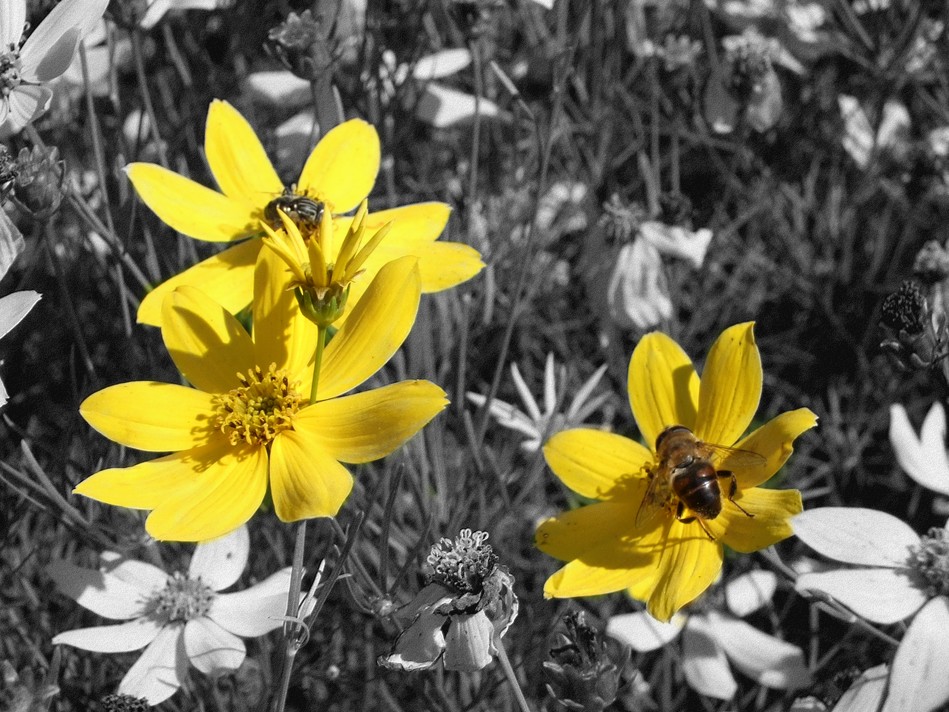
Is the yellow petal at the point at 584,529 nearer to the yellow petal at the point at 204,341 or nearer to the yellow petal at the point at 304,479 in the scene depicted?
the yellow petal at the point at 304,479

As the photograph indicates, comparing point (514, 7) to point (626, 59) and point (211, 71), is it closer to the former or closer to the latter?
point (626, 59)

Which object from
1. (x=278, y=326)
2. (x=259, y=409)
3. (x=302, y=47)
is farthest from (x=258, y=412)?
(x=302, y=47)

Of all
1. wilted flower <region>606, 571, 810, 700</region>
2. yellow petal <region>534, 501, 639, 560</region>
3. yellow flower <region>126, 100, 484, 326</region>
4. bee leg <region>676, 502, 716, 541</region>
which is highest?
yellow flower <region>126, 100, 484, 326</region>

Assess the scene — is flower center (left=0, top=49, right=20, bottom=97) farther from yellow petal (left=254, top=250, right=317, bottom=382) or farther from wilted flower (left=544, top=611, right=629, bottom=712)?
wilted flower (left=544, top=611, right=629, bottom=712)

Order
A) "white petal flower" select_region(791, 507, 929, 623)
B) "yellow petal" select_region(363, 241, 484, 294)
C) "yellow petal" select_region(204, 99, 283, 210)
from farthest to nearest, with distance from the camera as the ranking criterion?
"yellow petal" select_region(204, 99, 283, 210) < "yellow petal" select_region(363, 241, 484, 294) < "white petal flower" select_region(791, 507, 929, 623)

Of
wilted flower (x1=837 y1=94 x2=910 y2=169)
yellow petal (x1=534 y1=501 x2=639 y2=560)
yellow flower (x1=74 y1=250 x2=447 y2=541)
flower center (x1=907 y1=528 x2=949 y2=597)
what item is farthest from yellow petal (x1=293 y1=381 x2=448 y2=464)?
wilted flower (x1=837 y1=94 x2=910 y2=169)

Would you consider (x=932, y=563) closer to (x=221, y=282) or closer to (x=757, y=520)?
(x=757, y=520)

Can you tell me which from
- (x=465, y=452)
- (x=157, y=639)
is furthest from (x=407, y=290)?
(x=465, y=452)
